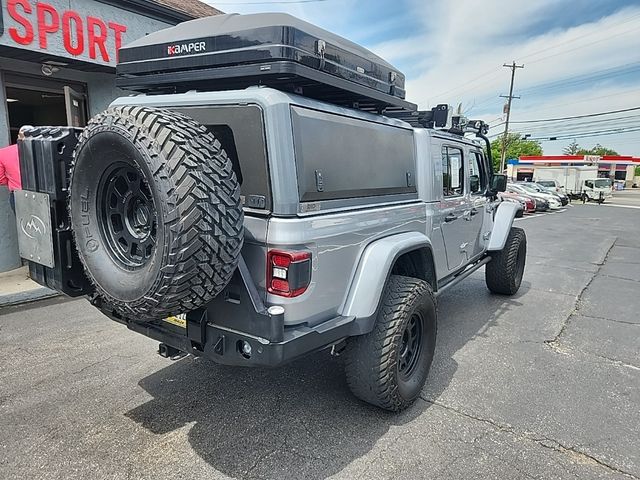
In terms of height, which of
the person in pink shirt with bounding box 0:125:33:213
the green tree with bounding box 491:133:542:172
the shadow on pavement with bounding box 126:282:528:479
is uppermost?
the green tree with bounding box 491:133:542:172

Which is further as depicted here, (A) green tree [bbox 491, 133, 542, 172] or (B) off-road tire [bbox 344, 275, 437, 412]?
(A) green tree [bbox 491, 133, 542, 172]

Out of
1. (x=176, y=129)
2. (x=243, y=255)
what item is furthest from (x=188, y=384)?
(x=176, y=129)

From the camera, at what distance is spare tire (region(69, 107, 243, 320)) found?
2027mm

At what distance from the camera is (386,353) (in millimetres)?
2867

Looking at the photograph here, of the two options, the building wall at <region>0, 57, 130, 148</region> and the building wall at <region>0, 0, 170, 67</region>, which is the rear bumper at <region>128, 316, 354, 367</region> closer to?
the building wall at <region>0, 0, 170, 67</region>

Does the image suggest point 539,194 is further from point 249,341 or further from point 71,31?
point 249,341

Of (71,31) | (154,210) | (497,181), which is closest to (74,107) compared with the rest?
(71,31)

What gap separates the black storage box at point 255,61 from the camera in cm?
260

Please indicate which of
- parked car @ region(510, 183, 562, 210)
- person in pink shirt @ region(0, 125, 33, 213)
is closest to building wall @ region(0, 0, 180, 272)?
person in pink shirt @ region(0, 125, 33, 213)

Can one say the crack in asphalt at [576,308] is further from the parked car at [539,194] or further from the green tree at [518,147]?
the green tree at [518,147]

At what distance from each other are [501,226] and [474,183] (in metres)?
0.93

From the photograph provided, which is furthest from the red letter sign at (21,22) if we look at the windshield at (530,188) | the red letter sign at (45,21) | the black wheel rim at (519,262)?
the windshield at (530,188)

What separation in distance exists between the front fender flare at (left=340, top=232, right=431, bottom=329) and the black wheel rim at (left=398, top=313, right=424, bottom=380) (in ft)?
1.55

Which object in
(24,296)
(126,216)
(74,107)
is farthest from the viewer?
(74,107)
